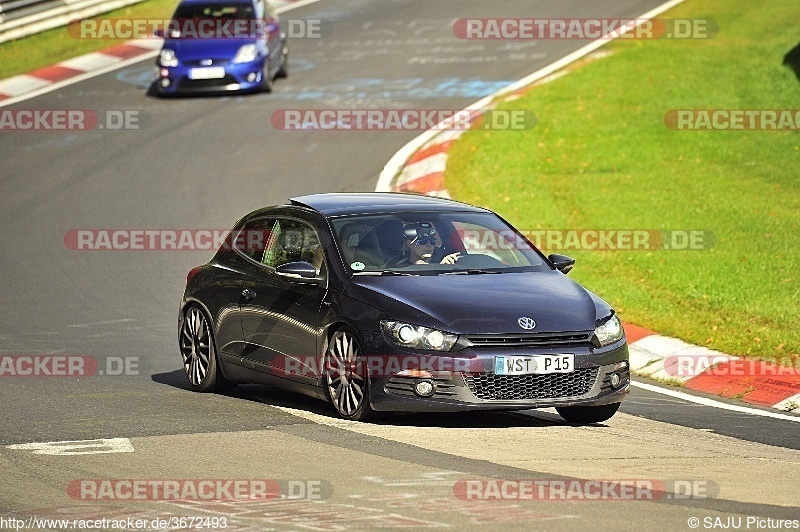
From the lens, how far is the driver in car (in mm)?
11047

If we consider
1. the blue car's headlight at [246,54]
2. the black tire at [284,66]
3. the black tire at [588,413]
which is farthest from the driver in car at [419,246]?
the black tire at [284,66]

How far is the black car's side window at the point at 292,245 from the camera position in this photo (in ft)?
37.1

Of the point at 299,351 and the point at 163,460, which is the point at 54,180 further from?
the point at 163,460

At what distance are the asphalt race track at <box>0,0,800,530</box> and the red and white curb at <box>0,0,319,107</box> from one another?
541mm

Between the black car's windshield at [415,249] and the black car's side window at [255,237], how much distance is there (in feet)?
2.57

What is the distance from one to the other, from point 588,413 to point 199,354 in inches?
133

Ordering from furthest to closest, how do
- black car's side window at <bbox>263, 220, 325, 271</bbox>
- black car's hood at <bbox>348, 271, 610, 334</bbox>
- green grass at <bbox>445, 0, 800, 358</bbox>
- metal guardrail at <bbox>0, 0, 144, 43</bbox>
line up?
metal guardrail at <bbox>0, 0, 144, 43</bbox>
green grass at <bbox>445, 0, 800, 358</bbox>
black car's side window at <bbox>263, 220, 325, 271</bbox>
black car's hood at <bbox>348, 271, 610, 334</bbox>

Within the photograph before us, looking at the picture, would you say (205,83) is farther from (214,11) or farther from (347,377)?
(347,377)

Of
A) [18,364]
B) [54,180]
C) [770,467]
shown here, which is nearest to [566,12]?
[54,180]

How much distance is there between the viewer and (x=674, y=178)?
20.2 meters

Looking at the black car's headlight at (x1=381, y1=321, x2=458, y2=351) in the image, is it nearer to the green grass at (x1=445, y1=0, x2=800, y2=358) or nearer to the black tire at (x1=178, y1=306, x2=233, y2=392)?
the black tire at (x1=178, y1=306, x2=233, y2=392)

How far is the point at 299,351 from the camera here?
10.9 meters

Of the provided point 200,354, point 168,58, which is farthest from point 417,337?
point 168,58

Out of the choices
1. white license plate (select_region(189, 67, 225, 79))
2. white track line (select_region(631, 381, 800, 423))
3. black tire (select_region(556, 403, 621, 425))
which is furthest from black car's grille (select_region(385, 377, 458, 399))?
white license plate (select_region(189, 67, 225, 79))
